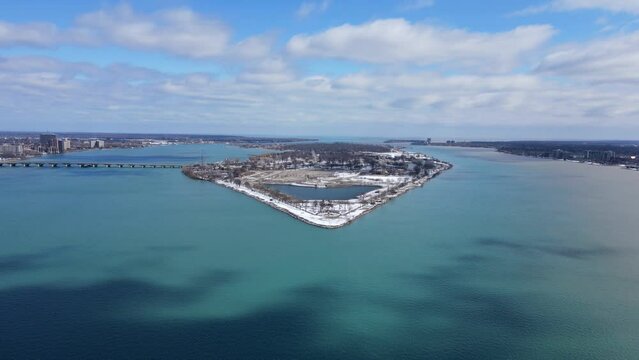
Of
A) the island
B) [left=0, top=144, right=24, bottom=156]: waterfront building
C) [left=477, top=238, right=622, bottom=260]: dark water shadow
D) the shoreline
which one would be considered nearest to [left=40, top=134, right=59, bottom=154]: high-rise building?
[left=0, top=144, right=24, bottom=156]: waterfront building

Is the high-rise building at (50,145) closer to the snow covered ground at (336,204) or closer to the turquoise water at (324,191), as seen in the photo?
the snow covered ground at (336,204)

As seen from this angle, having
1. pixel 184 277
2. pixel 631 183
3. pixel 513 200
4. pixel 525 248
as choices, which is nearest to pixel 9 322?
pixel 184 277

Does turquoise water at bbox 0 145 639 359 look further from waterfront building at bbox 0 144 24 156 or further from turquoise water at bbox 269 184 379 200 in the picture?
waterfront building at bbox 0 144 24 156

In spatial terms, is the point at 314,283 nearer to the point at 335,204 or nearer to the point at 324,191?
the point at 335,204

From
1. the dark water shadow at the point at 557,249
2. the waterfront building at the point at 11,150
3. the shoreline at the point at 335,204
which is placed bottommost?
the dark water shadow at the point at 557,249

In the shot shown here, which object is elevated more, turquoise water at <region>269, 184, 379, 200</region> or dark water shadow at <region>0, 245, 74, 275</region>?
turquoise water at <region>269, 184, 379, 200</region>

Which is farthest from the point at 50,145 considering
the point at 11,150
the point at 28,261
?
the point at 28,261

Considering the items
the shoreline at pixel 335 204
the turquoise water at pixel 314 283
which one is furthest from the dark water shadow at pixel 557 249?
the shoreline at pixel 335 204
